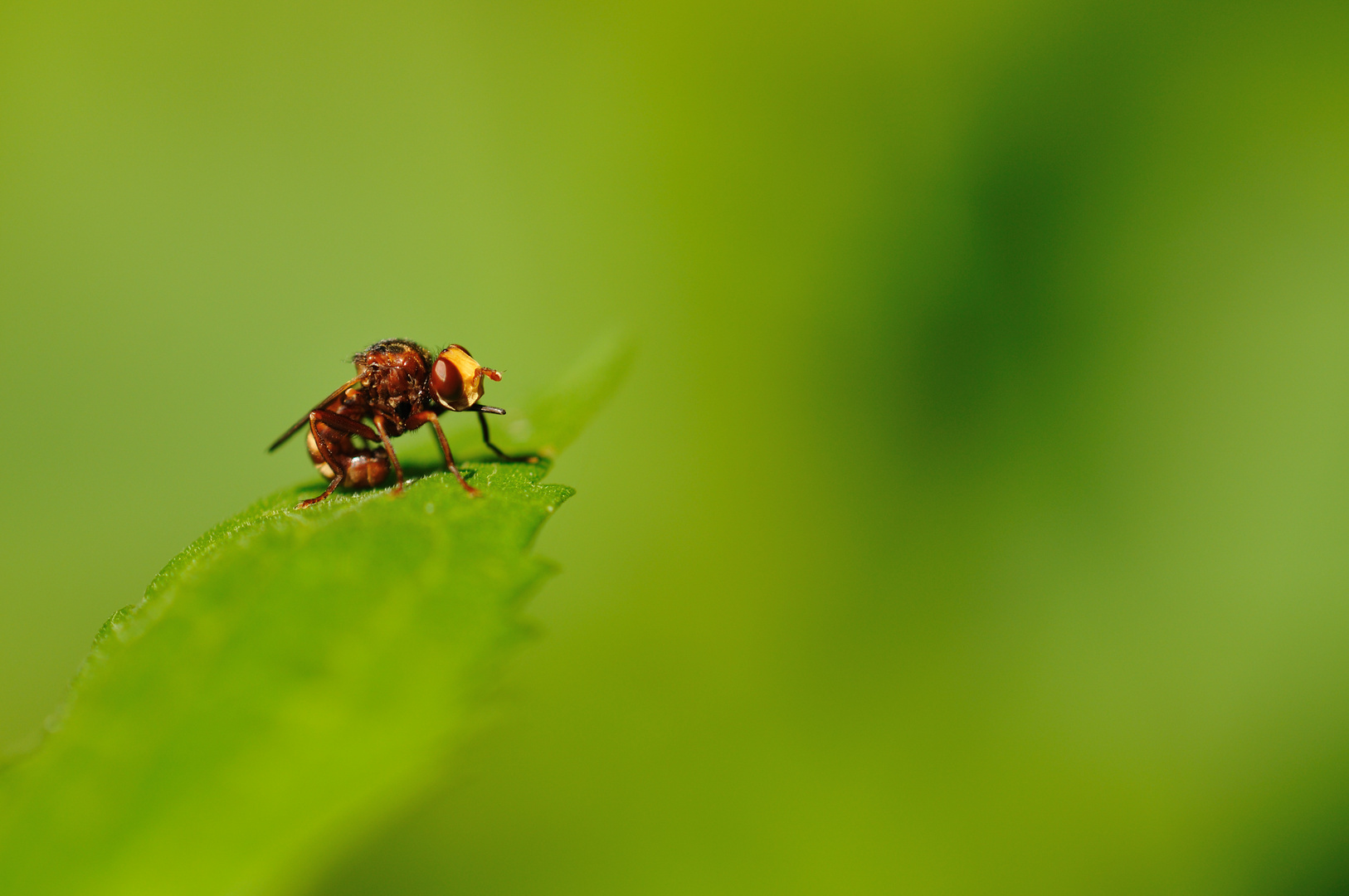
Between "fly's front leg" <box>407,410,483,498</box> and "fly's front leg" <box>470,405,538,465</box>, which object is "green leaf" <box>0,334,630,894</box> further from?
"fly's front leg" <box>470,405,538,465</box>

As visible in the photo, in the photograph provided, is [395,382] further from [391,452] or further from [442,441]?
[442,441]

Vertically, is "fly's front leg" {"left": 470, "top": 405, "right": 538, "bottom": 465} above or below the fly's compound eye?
below

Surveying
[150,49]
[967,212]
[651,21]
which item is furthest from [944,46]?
[150,49]

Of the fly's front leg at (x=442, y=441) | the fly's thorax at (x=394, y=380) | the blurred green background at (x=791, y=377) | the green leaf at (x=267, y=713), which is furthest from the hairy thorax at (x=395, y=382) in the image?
the green leaf at (x=267, y=713)

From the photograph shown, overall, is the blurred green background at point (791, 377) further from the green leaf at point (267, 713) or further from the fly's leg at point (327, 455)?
Answer: the green leaf at point (267, 713)

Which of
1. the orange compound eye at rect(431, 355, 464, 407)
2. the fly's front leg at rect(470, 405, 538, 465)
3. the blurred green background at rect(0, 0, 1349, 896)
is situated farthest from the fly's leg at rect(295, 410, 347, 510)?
the blurred green background at rect(0, 0, 1349, 896)

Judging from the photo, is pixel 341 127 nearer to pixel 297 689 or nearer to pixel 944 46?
pixel 944 46
